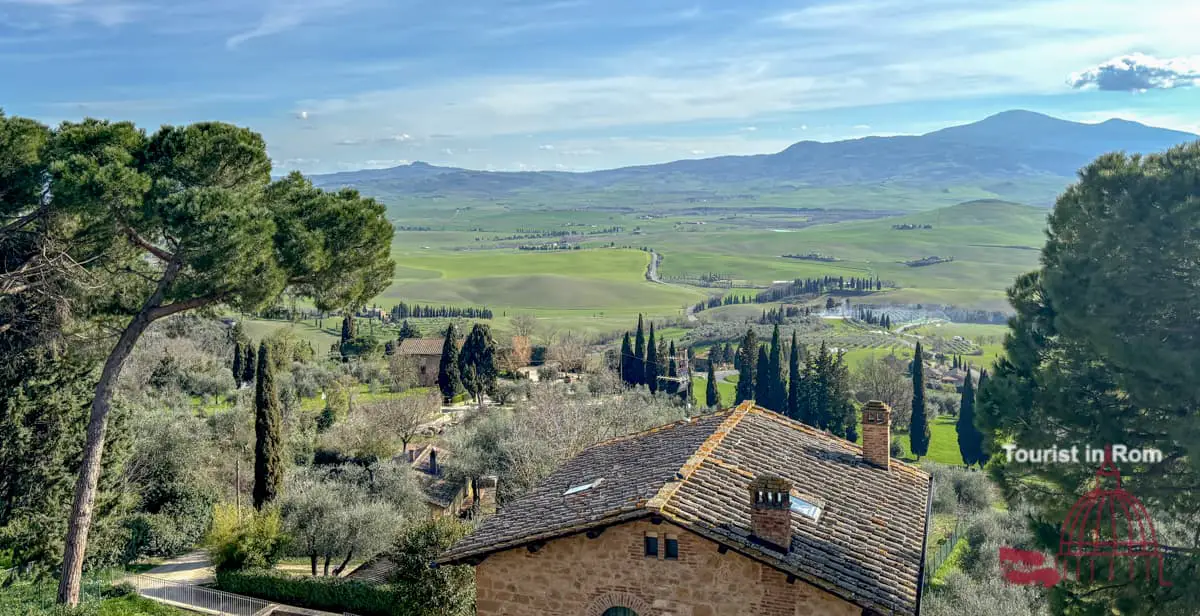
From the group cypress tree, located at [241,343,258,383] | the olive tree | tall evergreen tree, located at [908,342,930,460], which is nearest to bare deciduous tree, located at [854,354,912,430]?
tall evergreen tree, located at [908,342,930,460]

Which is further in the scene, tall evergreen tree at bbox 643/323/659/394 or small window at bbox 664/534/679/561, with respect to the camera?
tall evergreen tree at bbox 643/323/659/394

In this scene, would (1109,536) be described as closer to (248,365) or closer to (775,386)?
(775,386)

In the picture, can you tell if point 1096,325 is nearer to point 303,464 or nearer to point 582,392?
point 303,464

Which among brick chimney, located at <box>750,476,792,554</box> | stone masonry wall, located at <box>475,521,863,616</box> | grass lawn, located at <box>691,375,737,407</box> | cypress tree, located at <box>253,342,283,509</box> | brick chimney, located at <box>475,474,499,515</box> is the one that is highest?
brick chimney, located at <box>750,476,792,554</box>

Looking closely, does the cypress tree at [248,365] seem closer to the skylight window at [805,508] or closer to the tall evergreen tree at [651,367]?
the tall evergreen tree at [651,367]

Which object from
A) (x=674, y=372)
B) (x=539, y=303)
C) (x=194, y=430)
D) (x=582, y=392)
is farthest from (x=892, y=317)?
(x=194, y=430)

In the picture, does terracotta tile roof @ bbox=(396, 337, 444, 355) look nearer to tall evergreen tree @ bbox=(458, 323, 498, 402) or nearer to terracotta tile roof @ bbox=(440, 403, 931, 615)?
tall evergreen tree @ bbox=(458, 323, 498, 402)

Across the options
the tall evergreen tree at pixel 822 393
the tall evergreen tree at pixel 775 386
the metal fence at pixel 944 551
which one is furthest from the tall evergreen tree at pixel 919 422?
the metal fence at pixel 944 551
